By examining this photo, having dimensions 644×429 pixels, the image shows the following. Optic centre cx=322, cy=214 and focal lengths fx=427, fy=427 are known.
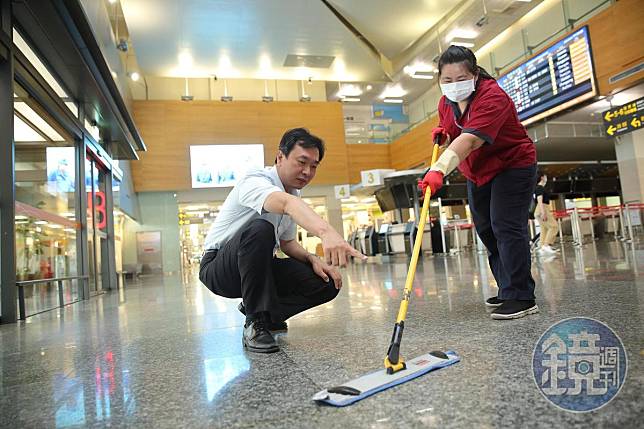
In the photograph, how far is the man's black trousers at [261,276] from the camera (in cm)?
174

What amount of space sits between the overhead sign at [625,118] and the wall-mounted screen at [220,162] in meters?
9.85

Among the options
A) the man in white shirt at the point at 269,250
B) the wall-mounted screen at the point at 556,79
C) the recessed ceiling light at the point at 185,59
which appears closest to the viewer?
the man in white shirt at the point at 269,250

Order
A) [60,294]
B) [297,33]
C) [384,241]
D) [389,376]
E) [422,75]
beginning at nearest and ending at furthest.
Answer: [389,376] < [60,294] < [384,241] < [297,33] < [422,75]

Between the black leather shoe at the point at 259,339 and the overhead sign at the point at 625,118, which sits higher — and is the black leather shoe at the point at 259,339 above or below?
below

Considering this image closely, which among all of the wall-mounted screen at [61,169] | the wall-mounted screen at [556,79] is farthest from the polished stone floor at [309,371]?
the wall-mounted screen at [556,79]

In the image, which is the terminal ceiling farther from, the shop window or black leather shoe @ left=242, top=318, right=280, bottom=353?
black leather shoe @ left=242, top=318, right=280, bottom=353

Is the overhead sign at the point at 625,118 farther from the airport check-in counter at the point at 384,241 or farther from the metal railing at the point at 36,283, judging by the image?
the metal railing at the point at 36,283

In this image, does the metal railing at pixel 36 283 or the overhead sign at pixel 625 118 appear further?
the overhead sign at pixel 625 118

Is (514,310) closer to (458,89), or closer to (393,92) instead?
(458,89)

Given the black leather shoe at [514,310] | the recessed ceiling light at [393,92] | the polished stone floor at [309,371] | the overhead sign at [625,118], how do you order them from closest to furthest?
the polished stone floor at [309,371] → the black leather shoe at [514,310] → the overhead sign at [625,118] → the recessed ceiling light at [393,92]

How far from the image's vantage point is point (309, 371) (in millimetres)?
1371

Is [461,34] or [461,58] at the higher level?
[461,34]

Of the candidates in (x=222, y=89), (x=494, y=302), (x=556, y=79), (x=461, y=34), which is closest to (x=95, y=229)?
(x=494, y=302)

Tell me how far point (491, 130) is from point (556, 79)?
8.47 metres
